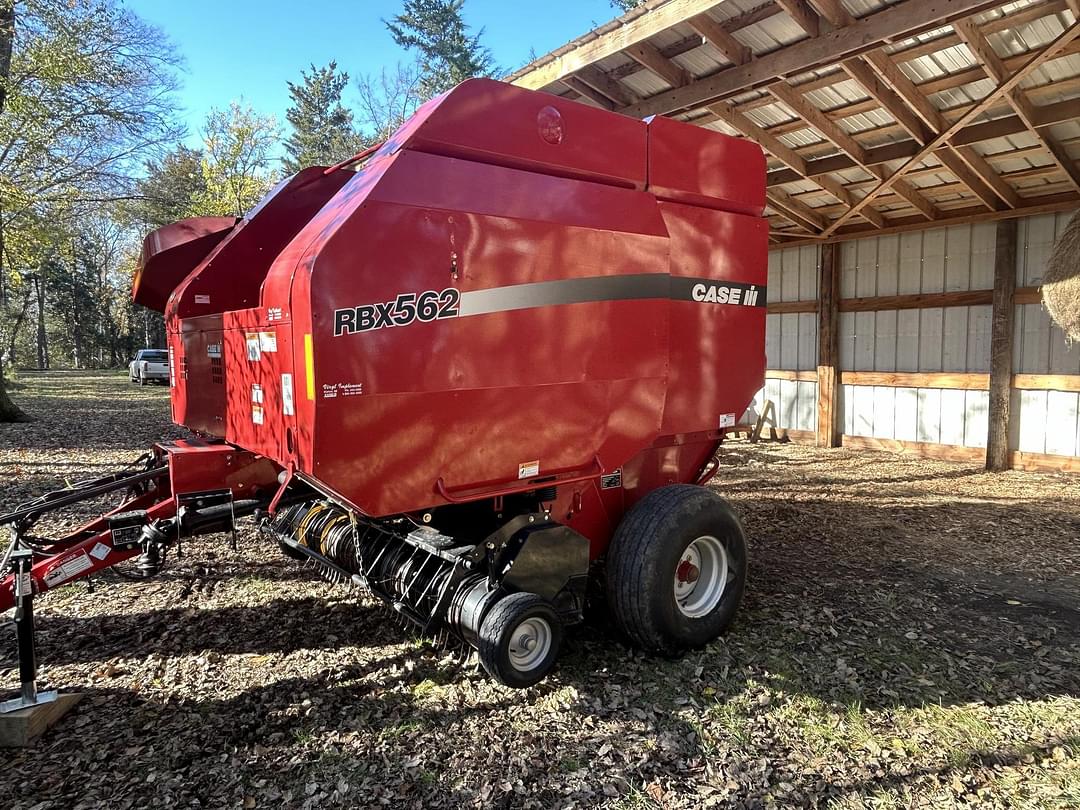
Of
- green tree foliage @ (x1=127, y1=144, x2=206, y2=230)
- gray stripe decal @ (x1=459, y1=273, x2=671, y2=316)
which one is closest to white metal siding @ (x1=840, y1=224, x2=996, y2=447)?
gray stripe decal @ (x1=459, y1=273, x2=671, y2=316)

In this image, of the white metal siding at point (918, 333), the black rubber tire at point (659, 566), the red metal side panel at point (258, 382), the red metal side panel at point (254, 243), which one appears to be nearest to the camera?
A: the red metal side panel at point (258, 382)

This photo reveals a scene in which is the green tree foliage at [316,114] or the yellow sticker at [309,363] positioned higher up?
the green tree foliage at [316,114]

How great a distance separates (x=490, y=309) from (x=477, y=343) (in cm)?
18

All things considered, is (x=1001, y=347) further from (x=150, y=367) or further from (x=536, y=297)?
(x=150, y=367)

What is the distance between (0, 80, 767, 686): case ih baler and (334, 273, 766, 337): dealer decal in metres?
0.01

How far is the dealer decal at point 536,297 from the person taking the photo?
9.53ft

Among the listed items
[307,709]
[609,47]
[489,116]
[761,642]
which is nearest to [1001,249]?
[609,47]

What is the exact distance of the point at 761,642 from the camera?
4125 millimetres

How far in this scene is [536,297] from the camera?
3406 millimetres

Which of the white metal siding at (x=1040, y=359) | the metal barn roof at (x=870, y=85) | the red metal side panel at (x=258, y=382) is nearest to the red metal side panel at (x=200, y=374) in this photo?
the red metal side panel at (x=258, y=382)

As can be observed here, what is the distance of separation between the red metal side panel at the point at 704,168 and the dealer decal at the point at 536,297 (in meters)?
0.52

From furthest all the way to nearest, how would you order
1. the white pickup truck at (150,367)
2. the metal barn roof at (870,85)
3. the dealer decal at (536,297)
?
the white pickup truck at (150,367), the metal barn roof at (870,85), the dealer decal at (536,297)

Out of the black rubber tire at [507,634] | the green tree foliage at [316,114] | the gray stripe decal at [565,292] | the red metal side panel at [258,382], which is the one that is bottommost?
the black rubber tire at [507,634]

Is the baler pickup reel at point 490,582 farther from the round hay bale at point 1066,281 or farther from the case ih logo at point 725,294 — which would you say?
the round hay bale at point 1066,281
